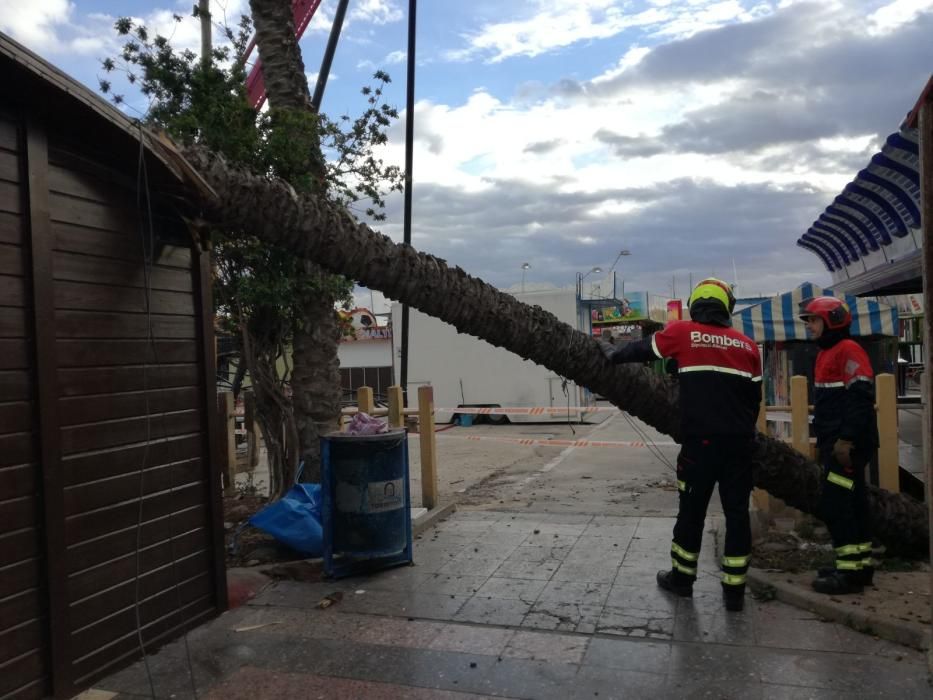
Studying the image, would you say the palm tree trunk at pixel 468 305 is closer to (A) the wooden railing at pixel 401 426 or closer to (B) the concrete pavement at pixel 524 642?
(B) the concrete pavement at pixel 524 642

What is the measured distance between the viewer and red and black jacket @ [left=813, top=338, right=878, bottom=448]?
4918mm

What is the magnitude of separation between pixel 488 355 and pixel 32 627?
18771 mm

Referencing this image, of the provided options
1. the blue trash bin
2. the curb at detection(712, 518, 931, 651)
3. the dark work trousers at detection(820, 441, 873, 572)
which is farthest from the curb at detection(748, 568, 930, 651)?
the blue trash bin

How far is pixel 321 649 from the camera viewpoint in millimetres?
4387

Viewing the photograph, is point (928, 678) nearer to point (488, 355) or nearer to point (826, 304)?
point (826, 304)

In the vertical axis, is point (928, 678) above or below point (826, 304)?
below

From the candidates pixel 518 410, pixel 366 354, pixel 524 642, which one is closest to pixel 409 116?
pixel 524 642

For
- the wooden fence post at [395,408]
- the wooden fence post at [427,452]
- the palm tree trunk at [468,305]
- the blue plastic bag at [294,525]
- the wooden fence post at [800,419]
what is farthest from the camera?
the wooden fence post at [395,408]

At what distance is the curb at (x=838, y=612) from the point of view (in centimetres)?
414

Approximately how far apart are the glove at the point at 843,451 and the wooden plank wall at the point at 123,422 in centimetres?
405

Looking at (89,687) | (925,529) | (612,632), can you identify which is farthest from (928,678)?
(89,687)

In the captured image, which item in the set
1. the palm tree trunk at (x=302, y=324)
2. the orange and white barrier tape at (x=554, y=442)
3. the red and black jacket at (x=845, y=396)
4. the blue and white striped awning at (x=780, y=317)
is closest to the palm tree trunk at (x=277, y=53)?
the palm tree trunk at (x=302, y=324)

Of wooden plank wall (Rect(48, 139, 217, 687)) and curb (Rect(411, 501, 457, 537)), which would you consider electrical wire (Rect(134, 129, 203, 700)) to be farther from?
curb (Rect(411, 501, 457, 537))

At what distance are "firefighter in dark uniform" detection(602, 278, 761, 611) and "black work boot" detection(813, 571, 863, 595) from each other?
482mm
